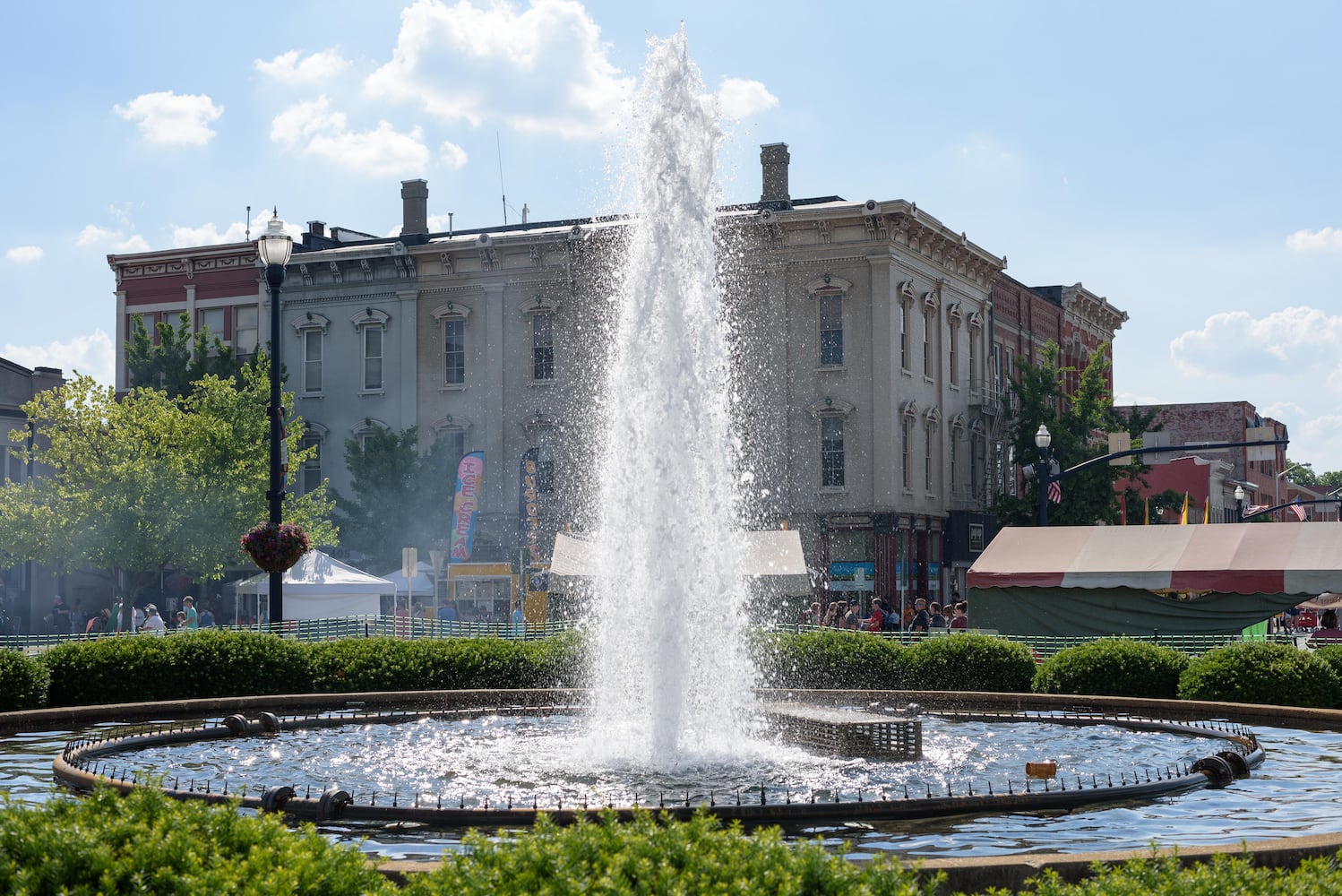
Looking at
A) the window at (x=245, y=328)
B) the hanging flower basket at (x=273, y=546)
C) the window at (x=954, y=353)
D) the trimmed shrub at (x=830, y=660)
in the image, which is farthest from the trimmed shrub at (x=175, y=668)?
the window at (x=245, y=328)

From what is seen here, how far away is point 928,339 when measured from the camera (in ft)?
166

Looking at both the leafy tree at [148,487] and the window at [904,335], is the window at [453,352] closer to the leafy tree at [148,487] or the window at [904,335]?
the leafy tree at [148,487]

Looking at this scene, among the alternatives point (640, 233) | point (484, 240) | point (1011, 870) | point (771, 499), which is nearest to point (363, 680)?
point (640, 233)

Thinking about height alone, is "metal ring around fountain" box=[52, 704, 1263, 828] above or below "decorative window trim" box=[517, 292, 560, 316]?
below

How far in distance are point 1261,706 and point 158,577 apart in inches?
1607

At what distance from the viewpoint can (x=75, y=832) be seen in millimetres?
5949

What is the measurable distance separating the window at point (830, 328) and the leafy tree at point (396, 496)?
504 inches

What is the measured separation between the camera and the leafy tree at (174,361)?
168 ft

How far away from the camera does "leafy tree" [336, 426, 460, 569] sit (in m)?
50.1

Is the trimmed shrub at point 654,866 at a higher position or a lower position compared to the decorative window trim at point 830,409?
lower

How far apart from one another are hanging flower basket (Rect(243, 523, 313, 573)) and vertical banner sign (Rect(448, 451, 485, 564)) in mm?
21190

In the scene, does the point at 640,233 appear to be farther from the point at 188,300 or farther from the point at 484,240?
the point at 188,300

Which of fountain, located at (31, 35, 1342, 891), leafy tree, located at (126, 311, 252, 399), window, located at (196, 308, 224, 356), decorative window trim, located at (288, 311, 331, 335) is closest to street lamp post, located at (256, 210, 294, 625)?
fountain, located at (31, 35, 1342, 891)

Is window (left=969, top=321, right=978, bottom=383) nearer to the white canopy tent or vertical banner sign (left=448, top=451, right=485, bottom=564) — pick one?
vertical banner sign (left=448, top=451, right=485, bottom=564)
